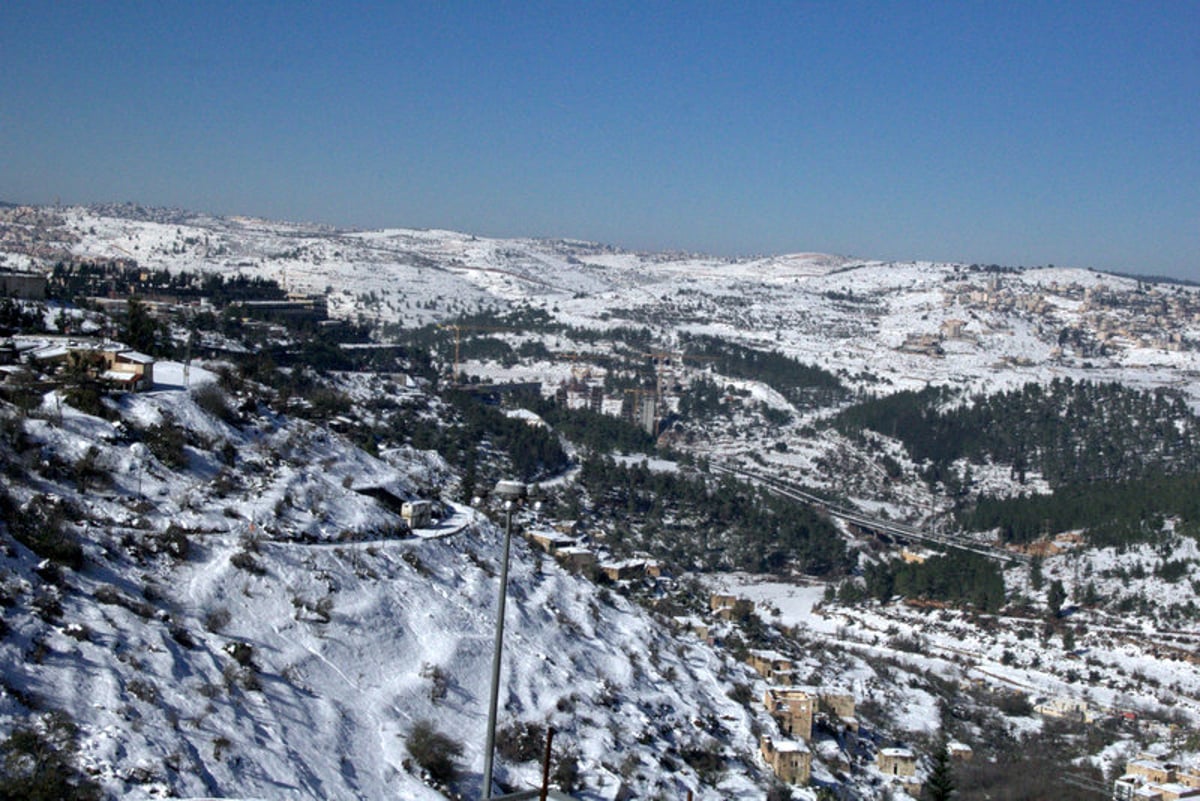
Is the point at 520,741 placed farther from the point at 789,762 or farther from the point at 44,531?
the point at 44,531

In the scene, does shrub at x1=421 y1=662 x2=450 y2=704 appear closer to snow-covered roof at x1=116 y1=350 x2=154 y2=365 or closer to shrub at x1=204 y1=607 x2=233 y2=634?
shrub at x1=204 y1=607 x2=233 y2=634

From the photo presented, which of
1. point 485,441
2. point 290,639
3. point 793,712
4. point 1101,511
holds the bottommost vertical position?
point 793,712

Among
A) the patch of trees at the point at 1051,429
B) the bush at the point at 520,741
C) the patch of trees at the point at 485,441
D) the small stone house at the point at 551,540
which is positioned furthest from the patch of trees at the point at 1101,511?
the bush at the point at 520,741

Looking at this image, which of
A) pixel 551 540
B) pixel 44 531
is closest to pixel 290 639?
pixel 44 531

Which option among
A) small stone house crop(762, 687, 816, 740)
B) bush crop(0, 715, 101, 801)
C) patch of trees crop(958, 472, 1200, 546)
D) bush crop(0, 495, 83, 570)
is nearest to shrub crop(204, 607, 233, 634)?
bush crop(0, 495, 83, 570)

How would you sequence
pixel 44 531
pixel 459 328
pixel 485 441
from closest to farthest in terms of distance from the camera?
pixel 44 531, pixel 485 441, pixel 459 328

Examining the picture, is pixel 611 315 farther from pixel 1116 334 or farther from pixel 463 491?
pixel 463 491

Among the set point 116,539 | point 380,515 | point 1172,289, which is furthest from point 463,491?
point 1172,289

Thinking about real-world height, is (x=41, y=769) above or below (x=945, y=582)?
above
